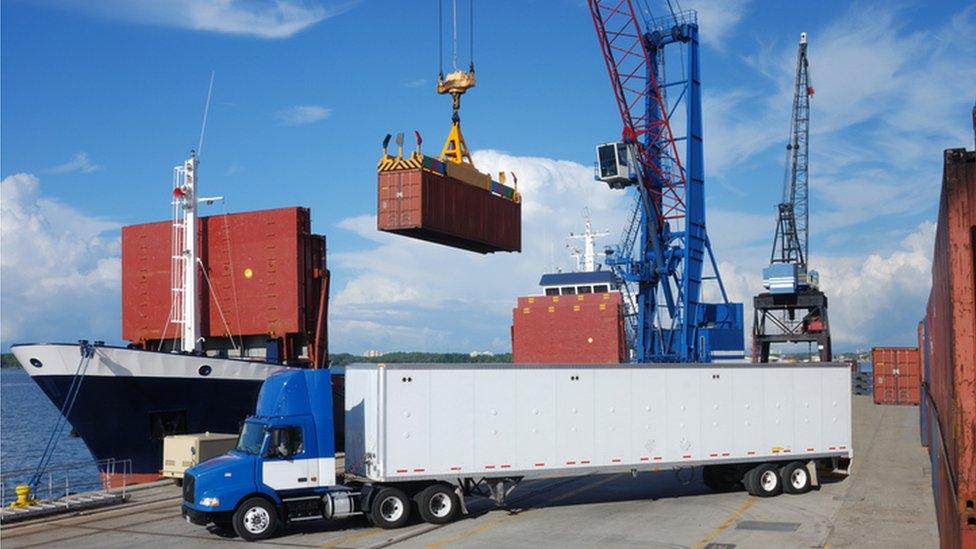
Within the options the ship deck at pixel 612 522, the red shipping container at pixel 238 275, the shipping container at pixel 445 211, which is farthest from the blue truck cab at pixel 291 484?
the red shipping container at pixel 238 275

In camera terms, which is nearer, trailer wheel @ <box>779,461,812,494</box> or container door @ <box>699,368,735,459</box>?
container door @ <box>699,368,735,459</box>

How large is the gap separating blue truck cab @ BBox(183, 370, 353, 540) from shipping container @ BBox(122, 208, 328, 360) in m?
14.0

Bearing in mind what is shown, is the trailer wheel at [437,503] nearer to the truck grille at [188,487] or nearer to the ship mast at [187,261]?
the truck grille at [188,487]

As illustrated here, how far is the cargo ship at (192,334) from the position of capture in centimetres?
2622

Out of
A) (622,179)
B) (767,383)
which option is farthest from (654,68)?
(767,383)

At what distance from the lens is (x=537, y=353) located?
159 ft

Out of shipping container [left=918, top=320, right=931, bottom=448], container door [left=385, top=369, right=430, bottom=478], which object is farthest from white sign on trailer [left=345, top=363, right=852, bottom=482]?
shipping container [left=918, top=320, right=931, bottom=448]

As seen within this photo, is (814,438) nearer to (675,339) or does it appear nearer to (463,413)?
(463,413)

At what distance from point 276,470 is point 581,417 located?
6232mm

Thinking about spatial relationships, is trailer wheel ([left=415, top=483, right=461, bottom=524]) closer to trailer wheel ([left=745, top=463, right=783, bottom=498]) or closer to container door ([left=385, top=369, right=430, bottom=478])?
container door ([left=385, top=369, right=430, bottom=478])

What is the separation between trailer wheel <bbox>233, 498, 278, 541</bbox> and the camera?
16031mm

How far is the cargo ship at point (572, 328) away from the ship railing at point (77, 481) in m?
22.3

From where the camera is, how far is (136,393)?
26.7m

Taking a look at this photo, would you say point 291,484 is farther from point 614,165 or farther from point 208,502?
point 614,165
